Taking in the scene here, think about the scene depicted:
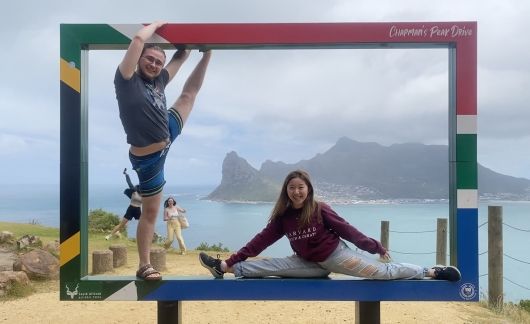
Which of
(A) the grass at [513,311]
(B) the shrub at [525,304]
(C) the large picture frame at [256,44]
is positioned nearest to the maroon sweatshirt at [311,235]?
(C) the large picture frame at [256,44]

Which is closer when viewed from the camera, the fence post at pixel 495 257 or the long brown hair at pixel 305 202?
the long brown hair at pixel 305 202

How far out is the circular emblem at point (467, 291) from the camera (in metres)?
3.71

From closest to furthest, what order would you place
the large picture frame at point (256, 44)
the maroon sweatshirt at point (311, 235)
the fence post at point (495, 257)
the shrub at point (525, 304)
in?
the maroon sweatshirt at point (311, 235) → the large picture frame at point (256, 44) → the fence post at point (495, 257) → the shrub at point (525, 304)

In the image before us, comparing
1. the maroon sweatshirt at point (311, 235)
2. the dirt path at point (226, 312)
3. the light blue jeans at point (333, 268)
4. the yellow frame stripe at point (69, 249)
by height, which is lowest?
the dirt path at point (226, 312)

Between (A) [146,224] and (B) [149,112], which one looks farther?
(A) [146,224]

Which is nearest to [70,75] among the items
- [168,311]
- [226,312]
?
[168,311]

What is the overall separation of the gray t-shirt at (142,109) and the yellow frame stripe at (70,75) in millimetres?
324

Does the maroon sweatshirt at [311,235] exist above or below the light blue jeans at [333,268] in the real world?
above

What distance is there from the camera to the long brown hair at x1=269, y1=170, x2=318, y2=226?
354 centimetres

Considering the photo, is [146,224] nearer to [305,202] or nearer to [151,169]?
[151,169]

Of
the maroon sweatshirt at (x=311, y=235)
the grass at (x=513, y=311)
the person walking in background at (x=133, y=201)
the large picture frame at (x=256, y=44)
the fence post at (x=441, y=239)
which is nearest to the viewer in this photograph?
the maroon sweatshirt at (x=311, y=235)

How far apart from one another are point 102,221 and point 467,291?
5299 millimetres

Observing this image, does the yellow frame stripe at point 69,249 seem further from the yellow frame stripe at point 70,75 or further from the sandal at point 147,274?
the yellow frame stripe at point 70,75

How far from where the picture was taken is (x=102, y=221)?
23.4 ft
